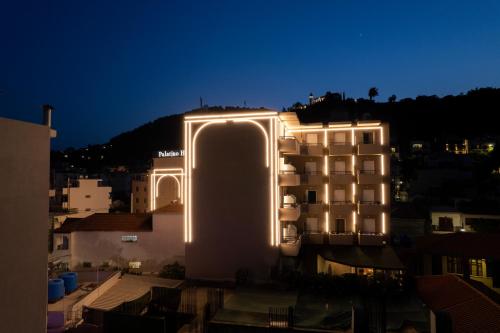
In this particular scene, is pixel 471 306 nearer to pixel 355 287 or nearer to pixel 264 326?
pixel 355 287

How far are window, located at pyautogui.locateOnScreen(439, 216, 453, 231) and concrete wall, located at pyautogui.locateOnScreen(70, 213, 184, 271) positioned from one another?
88.1 feet

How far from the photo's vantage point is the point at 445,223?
1387 inches

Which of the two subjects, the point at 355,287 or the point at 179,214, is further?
the point at 179,214

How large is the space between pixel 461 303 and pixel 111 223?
2374cm

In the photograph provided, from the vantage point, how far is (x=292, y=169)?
915 inches

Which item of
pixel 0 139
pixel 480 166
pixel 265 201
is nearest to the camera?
pixel 0 139

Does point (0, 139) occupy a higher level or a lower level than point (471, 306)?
higher

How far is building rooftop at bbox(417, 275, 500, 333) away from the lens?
12859mm

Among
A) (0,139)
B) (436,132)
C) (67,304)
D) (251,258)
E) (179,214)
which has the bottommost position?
(67,304)

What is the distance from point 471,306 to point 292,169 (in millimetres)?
12411

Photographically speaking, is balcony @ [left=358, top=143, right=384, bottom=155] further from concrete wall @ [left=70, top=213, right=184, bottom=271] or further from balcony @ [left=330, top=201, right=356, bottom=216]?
concrete wall @ [left=70, top=213, right=184, bottom=271]

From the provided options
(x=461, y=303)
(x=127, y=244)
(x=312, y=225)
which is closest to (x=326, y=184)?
(x=312, y=225)

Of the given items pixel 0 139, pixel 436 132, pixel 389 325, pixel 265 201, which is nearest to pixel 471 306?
pixel 389 325

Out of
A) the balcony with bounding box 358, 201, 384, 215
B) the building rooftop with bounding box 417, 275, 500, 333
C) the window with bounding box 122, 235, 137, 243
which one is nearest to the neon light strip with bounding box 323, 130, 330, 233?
the balcony with bounding box 358, 201, 384, 215
